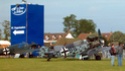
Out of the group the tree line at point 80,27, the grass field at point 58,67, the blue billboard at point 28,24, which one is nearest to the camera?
the grass field at point 58,67

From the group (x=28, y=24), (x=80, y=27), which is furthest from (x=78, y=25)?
(x=28, y=24)

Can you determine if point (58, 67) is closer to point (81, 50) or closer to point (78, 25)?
point (81, 50)

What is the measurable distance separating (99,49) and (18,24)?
15920mm

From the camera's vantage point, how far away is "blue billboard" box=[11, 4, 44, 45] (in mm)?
50312

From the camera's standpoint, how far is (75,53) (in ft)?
127

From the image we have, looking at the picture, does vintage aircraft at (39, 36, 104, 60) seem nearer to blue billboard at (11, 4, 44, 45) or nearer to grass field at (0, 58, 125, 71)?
grass field at (0, 58, 125, 71)

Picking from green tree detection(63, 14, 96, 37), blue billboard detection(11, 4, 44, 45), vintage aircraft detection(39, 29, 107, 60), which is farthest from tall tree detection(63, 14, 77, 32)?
vintage aircraft detection(39, 29, 107, 60)

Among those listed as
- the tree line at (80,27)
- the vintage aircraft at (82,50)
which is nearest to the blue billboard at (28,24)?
the vintage aircraft at (82,50)

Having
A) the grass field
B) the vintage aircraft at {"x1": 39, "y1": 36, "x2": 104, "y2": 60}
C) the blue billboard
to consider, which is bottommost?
the grass field

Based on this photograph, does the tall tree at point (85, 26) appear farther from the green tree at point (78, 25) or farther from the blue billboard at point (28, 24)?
the blue billboard at point (28, 24)

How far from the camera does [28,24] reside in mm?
50375

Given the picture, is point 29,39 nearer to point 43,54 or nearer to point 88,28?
point 43,54

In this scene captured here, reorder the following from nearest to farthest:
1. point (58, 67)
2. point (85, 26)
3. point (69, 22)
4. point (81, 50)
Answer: point (58, 67) < point (81, 50) < point (85, 26) < point (69, 22)

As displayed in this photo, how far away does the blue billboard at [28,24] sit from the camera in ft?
165
